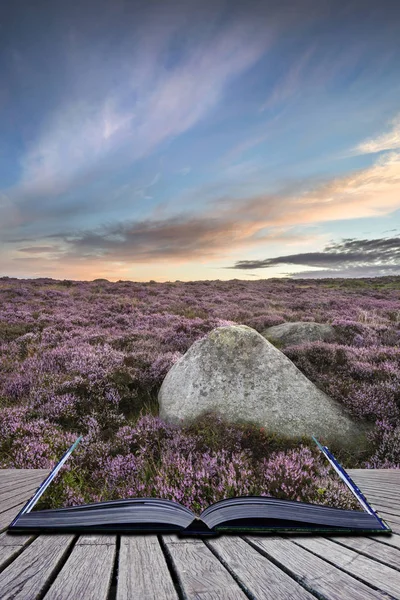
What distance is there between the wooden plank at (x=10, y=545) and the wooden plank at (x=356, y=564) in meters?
1.29

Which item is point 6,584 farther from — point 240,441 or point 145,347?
point 145,347

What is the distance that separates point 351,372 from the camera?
652 cm

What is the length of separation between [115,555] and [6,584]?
0.40 meters

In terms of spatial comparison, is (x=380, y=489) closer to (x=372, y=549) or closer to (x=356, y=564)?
(x=372, y=549)

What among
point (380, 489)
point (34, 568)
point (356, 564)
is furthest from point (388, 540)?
point (34, 568)

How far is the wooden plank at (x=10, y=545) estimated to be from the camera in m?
1.36

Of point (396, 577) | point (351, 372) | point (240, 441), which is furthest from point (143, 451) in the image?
point (351, 372)

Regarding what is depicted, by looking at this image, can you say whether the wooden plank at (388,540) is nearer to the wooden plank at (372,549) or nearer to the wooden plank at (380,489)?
the wooden plank at (372,549)

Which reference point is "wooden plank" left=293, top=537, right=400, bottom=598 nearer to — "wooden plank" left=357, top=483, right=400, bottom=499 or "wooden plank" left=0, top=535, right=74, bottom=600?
"wooden plank" left=0, top=535, right=74, bottom=600

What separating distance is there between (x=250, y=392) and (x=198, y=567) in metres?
4.10

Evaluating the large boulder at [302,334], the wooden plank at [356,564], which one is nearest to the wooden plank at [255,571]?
the wooden plank at [356,564]

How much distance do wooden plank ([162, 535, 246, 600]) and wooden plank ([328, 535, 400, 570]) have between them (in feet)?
2.14

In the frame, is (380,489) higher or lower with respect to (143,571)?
lower

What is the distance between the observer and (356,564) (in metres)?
1.34
